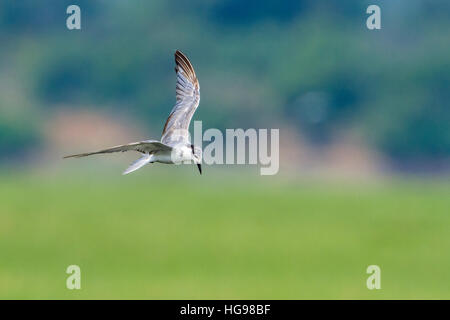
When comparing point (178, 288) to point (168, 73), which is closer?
point (178, 288)

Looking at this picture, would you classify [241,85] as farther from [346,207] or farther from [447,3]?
[447,3]

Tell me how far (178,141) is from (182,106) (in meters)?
1.69

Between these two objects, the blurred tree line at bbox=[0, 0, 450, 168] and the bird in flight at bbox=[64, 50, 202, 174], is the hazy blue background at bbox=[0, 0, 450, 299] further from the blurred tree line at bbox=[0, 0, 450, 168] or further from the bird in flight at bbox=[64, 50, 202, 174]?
the bird in flight at bbox=[64, 50, 202, 174]

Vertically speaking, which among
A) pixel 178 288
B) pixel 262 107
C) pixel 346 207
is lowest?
pixel 178 288

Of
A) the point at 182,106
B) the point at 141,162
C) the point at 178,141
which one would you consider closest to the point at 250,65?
the point at 182,106

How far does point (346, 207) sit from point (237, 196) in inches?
266

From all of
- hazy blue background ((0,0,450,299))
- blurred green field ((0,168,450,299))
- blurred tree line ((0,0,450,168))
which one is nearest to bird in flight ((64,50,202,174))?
blurred green field ((0,168,450,299))

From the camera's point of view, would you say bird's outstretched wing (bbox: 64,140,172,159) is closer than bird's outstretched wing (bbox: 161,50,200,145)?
Yes

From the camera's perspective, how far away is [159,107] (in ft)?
190

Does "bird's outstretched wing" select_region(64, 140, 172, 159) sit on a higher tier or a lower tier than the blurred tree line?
lower

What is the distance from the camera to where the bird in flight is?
11.0 metres

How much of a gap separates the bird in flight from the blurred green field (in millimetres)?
23225
